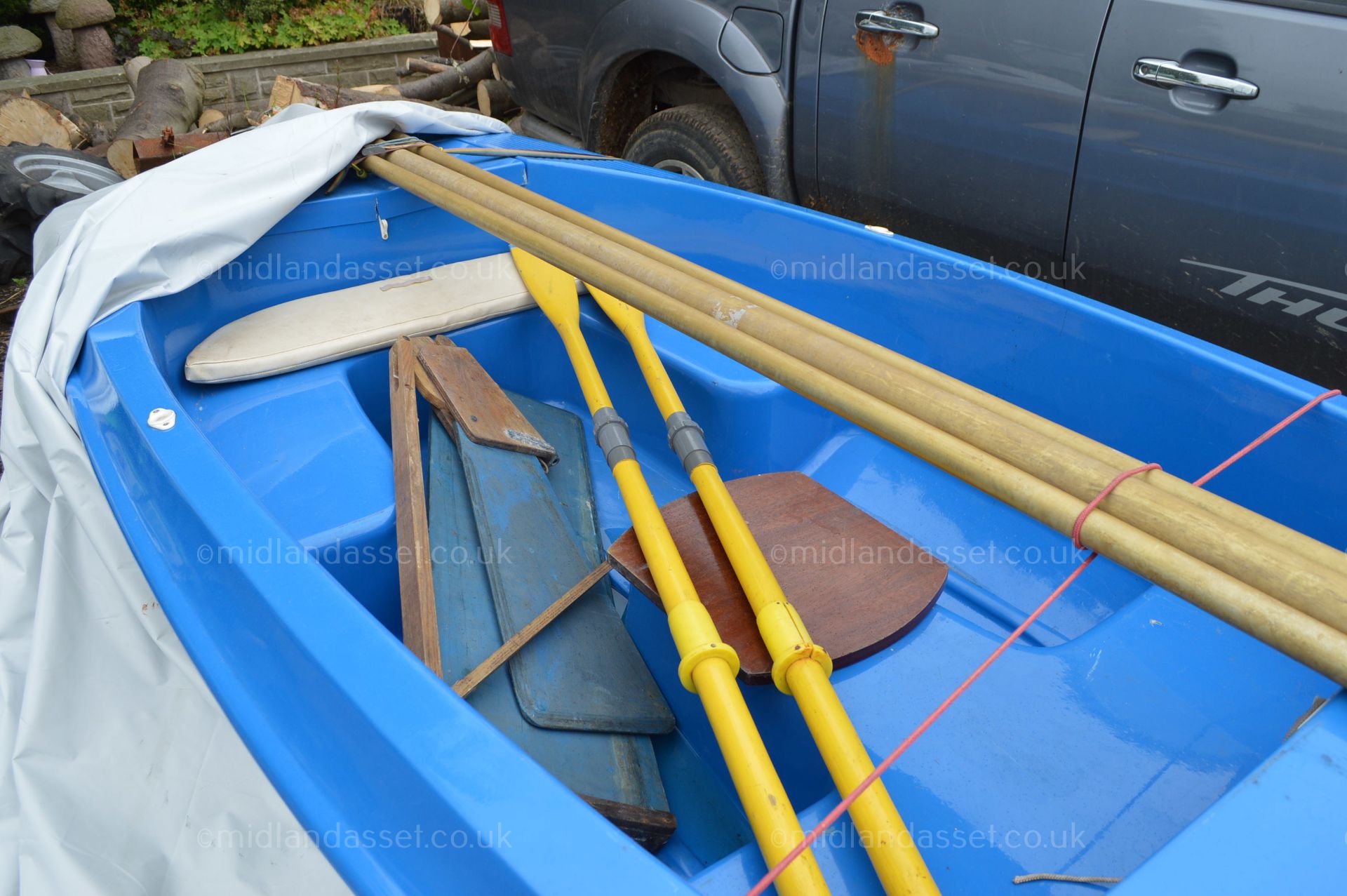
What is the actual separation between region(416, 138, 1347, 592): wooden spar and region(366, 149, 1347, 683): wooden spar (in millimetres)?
49

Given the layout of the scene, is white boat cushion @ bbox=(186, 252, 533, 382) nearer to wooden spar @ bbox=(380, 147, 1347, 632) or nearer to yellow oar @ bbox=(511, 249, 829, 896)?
yellow oar @ bbox=(511, 249, 829, 896)

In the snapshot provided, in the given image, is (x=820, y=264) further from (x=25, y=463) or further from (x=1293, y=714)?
(x=25, y=463)

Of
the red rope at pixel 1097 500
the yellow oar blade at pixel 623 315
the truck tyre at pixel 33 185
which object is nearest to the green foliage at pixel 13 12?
the truck tyre at pixel 33 185

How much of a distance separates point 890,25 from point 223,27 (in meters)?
6.40

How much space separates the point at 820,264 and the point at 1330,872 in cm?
159

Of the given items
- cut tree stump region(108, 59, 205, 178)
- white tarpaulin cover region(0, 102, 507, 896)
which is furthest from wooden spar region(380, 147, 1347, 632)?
cut tree stump region(108, 59, 205, 178)

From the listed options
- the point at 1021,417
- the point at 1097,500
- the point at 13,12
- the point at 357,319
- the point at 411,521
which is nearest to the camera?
the point at 1097,500

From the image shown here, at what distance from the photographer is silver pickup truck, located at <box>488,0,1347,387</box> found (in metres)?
1.70

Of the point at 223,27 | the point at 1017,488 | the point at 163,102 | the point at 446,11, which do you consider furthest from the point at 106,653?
the point at 223,27

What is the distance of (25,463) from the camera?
190 centimetres

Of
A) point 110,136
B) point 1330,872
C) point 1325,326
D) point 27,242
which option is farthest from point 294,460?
point 110,136

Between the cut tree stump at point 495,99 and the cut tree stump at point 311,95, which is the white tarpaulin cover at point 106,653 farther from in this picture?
the cut tree stump at point 495,99

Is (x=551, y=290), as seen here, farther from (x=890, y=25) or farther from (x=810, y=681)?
(x=810, y=681)

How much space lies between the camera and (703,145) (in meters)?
2.78
